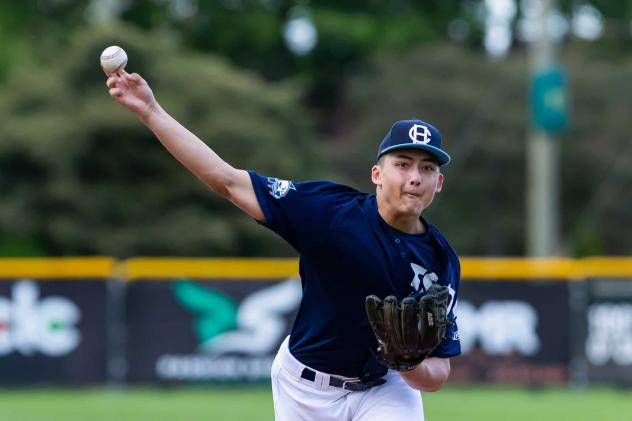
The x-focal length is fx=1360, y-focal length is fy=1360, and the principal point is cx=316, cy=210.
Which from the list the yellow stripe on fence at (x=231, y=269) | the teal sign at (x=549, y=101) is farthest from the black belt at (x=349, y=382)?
the teal sign at (x=549, y=101)

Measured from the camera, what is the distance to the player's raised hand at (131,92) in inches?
211

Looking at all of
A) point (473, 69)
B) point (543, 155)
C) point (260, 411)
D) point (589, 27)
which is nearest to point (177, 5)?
point (473, 69)

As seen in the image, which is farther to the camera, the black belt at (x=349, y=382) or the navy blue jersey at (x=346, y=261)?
the black belt at (x=349, y=382)

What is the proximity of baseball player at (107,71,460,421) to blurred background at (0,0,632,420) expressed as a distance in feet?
21.8

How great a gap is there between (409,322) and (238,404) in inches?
353

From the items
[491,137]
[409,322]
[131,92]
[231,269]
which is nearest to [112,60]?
[131,92]

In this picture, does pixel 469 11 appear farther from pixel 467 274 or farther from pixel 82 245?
pixel 467 274

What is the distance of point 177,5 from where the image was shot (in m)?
40.0

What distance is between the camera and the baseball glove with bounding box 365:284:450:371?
536 centimetres

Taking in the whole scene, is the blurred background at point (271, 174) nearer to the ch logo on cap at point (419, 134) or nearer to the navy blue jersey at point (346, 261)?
the navy blue jersey at point (346, 261)

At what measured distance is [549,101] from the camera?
21.5 m

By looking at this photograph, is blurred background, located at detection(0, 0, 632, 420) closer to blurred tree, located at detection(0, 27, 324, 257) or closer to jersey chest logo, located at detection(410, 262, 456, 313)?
blurred tree, located at detection(0, 27, 324, 257)

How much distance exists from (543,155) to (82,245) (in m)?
9.10

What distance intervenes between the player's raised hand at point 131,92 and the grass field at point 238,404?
23.4ft
